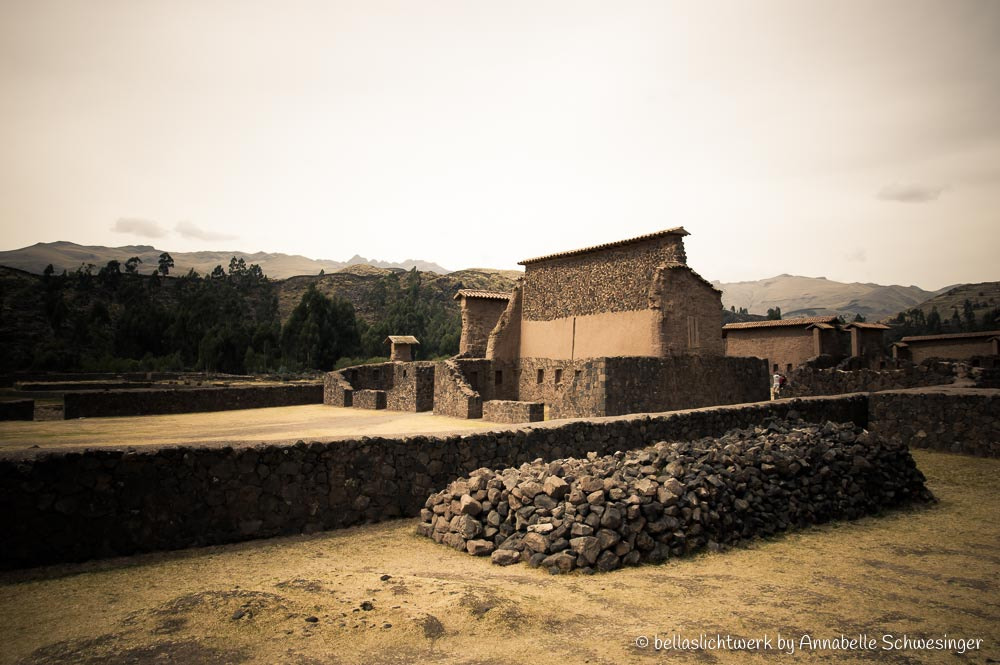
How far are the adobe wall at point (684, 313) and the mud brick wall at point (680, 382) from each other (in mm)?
495

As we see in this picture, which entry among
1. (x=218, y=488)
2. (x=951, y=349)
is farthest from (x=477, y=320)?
(x=951, y=349)

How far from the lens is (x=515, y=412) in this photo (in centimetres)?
2019

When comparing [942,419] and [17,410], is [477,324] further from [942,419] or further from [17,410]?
[942,419]

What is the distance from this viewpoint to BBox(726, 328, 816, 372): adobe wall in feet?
118

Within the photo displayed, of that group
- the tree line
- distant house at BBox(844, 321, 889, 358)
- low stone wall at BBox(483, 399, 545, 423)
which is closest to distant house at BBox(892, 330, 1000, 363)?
distant house at BBox(844, 321, 889, 358)

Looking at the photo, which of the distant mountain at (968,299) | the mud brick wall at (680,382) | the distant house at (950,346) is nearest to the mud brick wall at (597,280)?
the mud brick wall at (680,382)

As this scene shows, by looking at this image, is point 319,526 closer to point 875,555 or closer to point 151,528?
point 151,528

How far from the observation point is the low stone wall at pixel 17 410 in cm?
2112

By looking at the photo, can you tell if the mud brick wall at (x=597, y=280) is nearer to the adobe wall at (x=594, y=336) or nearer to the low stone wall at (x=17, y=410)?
the adobe wall at (x=594, y=336)

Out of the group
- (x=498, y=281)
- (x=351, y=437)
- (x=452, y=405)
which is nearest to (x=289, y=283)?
(x=498, y=281)

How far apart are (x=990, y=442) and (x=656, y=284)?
427 inches

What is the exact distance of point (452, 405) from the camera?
2342 centimetres

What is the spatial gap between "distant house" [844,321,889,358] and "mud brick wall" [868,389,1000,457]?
84.5 ft

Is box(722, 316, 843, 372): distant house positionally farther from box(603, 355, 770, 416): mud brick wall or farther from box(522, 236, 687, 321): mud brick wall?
box(522, 236, 687, 321): mud brick wall
